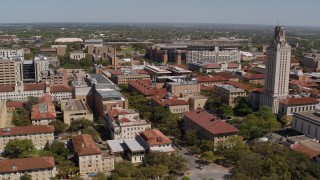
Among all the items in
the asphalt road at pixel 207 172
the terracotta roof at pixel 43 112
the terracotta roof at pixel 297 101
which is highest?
the terracotta roof at pixel 297 101

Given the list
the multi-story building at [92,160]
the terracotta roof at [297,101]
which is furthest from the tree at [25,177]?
the terracotta roof at [297,101]

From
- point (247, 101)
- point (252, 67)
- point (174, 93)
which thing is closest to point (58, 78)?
point (174, 93)

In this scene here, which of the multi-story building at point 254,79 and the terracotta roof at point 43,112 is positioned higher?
the multi-story building at point 254,79

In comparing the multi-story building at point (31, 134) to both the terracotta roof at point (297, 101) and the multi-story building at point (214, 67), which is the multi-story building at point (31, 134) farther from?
the multi-story building at point (214, 67)

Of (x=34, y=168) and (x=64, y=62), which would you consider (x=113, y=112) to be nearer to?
(x=34, y=168)

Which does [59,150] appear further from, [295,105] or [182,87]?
[295,105]

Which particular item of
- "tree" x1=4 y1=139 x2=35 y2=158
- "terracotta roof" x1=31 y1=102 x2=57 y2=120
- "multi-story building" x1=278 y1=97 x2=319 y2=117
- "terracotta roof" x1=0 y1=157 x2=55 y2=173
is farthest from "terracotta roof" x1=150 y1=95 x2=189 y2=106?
"terracotta roof" x1=0 y1=157 x2=55 y2=173
